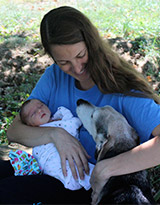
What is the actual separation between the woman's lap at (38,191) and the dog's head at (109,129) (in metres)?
0.57

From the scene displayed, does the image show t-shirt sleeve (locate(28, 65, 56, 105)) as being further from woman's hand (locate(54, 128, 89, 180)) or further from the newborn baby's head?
woman's hand (locate(54, 128, 89, 180))

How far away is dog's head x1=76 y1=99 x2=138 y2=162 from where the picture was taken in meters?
2.14

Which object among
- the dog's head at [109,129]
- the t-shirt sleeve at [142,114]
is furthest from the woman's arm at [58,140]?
the t-shirt sleeve at [142,114]

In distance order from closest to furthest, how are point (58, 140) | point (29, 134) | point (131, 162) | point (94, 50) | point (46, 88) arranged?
point (131, 162) < point (94, 50) < point (58, 140) < point (29, 134) < point (46, 88)

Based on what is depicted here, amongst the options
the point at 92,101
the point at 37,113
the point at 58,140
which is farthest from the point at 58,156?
the point at 92,101

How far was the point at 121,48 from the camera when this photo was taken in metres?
5.57

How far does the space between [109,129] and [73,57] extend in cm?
71

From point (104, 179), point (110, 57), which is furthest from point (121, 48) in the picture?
point (104, 179)

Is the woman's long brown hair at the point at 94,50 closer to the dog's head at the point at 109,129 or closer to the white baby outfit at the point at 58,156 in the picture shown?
the dog's head at the point at 109,129

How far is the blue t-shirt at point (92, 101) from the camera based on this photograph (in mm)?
2117

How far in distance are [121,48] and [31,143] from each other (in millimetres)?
3630

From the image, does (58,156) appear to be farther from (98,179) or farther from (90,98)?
(90,98)

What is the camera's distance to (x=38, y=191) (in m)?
2.28

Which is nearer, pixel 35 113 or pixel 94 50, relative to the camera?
pixel 94 50
